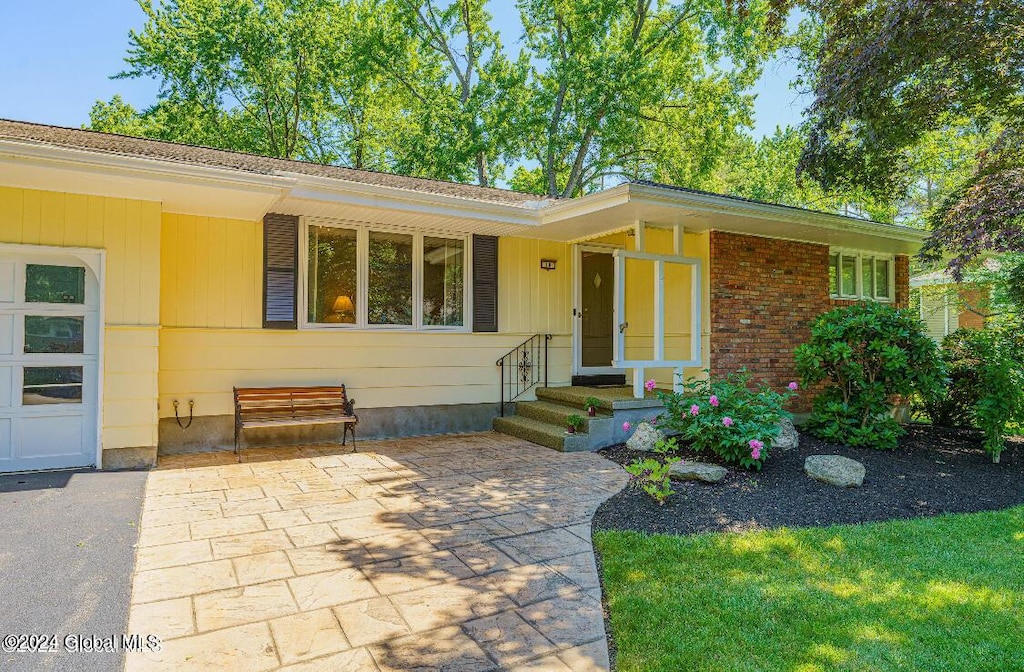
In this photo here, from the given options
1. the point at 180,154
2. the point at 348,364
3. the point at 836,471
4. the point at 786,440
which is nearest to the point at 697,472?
the point at 836,471

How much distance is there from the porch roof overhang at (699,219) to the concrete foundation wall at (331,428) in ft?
8.57

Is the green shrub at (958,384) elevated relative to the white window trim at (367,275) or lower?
lower

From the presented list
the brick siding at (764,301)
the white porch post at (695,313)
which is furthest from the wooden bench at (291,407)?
the brick siding at (764,301)

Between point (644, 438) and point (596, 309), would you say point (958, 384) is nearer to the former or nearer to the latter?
point (644, 438)

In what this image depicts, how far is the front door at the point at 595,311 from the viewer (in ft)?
28.3

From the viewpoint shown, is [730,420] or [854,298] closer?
[730,420]

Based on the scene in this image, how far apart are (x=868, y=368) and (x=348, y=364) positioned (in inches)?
237

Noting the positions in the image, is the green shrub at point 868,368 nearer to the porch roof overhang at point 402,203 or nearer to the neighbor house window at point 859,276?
the porch roof overhang at point 402,203

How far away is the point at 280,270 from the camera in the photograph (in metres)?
6.60

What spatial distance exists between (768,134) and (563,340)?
1477cm

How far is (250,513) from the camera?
13.9 feet

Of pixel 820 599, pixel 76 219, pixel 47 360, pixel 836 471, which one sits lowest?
pixel 820 599

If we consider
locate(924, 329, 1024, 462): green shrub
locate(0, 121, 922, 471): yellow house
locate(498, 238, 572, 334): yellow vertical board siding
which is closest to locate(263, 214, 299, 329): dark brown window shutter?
locate(0, 121, 922, 471): yellow house

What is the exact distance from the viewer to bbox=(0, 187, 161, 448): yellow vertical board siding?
5297mm
